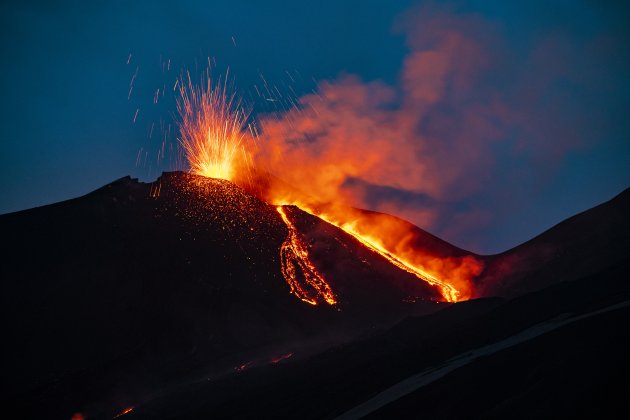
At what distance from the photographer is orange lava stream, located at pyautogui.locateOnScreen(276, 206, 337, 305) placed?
44656 millimetres

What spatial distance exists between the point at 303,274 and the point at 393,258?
484 inches

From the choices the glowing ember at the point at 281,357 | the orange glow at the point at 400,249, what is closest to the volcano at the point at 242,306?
the glowing ember at the point at 281,357

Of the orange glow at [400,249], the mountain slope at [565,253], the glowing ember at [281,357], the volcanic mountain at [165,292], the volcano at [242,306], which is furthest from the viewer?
the orange glow at [400,249]

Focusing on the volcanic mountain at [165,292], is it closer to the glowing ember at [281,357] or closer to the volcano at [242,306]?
the volcano at [242,306]

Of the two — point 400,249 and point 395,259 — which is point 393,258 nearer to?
point 395,259

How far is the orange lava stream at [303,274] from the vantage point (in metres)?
44.7

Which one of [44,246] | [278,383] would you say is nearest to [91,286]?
[44,246]

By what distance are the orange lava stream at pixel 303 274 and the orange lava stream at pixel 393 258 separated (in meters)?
7.75

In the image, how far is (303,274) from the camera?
4703 cm

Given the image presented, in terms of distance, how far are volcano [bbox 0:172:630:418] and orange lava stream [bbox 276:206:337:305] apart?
0.18m

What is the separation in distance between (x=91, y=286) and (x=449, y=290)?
32234mm

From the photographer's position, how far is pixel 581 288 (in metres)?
23.0

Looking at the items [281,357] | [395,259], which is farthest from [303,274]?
[281,357]

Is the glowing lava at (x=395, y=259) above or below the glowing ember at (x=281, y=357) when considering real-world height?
above
